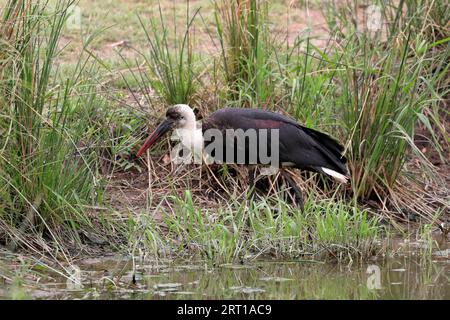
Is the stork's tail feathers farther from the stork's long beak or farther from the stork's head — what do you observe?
the stork's long beak

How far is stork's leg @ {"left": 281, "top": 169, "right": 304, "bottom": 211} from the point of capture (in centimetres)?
688

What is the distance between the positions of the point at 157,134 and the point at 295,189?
105cm

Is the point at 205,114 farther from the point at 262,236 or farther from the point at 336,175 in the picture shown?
the point at 262,236

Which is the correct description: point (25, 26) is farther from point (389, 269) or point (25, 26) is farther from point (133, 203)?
point (389, 269)

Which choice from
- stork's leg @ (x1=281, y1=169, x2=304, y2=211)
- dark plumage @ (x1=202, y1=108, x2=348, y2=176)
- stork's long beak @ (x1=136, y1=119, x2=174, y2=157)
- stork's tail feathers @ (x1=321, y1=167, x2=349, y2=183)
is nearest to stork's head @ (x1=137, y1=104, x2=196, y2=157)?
stork's long beak @ (x1=136, y1=119, x2=174, y2=157)

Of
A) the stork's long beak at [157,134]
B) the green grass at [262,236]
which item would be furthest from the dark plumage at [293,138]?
the green grass at [262,236]

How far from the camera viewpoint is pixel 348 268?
19.5 ft

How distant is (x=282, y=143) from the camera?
701 centimetres

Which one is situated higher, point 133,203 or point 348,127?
point 348,127

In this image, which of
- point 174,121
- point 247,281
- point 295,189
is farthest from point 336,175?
point 247,281

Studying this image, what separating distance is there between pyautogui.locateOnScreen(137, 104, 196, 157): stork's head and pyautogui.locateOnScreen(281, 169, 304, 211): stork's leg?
75cm

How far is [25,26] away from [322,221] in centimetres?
206

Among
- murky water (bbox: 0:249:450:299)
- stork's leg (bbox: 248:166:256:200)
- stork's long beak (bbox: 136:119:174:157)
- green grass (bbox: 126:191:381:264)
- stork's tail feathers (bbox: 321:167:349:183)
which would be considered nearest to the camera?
murky water (bbox: 0:249:450:299)
